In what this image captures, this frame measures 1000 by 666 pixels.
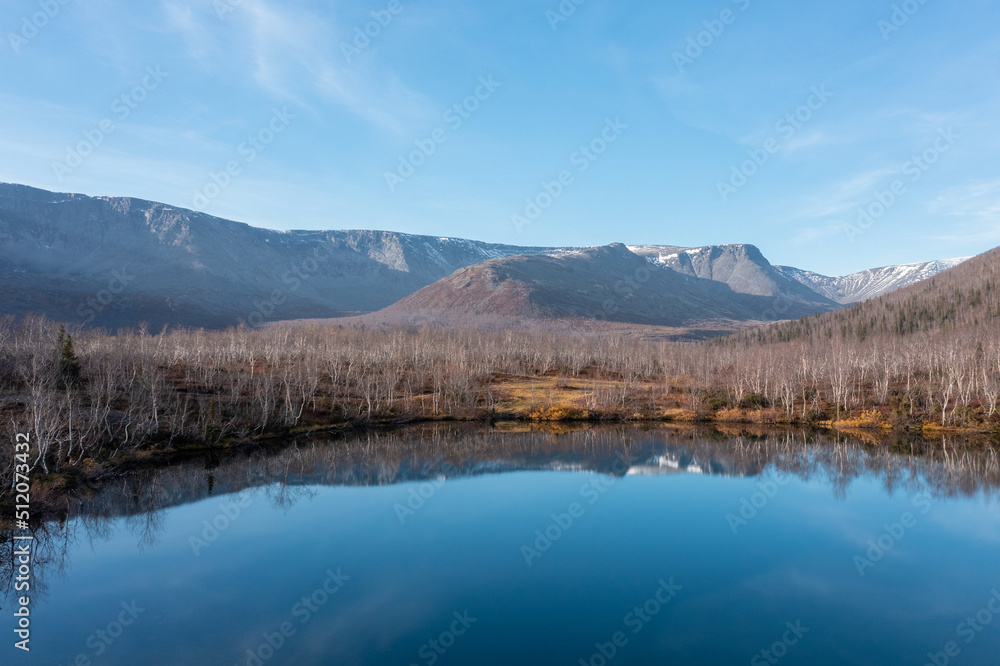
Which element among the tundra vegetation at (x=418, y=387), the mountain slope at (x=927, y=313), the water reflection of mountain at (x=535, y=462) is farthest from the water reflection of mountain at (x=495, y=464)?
the mountain slope at (x=927, y=313)

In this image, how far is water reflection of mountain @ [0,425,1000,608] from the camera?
111 ft

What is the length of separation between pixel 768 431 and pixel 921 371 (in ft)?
94.8

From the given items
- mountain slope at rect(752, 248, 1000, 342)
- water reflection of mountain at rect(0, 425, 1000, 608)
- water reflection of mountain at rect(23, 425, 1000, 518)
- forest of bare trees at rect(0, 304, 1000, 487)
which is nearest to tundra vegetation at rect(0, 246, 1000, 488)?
forest of bare trees at rect(0, 304, 1000, 487)

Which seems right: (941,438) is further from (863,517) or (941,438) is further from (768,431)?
(863,517)

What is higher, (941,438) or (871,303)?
(871,303)

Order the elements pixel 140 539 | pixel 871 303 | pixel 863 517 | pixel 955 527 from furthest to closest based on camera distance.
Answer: pixel 871 303, pixel 863 517, pixel 955 527, pixel 140 539

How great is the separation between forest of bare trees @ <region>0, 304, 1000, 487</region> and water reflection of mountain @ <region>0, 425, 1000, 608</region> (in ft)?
15.8

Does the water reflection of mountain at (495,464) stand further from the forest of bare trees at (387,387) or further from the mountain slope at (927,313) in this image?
the mountain slope at (927,313)

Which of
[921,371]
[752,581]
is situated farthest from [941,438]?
[752,581]

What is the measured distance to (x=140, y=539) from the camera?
28844mm

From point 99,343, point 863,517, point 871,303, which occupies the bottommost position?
point 863,517

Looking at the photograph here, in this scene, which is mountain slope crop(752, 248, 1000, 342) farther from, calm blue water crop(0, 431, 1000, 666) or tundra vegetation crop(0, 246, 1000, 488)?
calm blue water crop(0, 431, 1000, 666)

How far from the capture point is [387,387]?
73.2 metres

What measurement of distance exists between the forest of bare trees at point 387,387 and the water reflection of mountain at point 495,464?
15.8 ft
